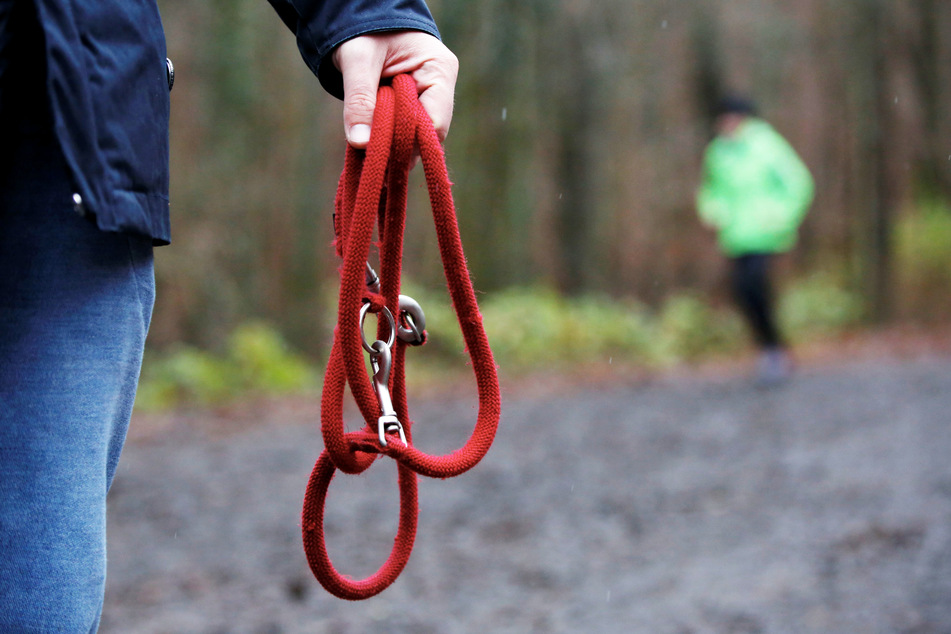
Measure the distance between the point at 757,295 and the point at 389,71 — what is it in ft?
24.7

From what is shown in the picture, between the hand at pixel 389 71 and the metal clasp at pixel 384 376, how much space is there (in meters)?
0.29

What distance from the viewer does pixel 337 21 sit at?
1602 mm

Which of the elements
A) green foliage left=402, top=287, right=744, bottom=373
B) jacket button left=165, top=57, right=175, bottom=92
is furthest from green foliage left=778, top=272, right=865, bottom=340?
jacket button left=165, top=57, right=175, bottom=92

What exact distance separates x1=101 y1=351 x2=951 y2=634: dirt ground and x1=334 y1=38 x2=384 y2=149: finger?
8.29ft

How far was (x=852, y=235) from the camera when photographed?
18.8 m

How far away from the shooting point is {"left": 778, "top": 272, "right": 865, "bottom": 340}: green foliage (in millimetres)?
15938

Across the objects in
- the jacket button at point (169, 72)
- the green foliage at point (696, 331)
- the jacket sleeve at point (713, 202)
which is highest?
the jacket button at point (169, 72)

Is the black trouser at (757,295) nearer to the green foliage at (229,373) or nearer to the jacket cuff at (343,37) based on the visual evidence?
the green foliage at (229,373)

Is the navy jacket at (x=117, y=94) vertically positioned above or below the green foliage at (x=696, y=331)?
above

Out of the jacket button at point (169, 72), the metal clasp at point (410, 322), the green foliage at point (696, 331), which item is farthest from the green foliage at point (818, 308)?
the jacket button at point (169, 72)

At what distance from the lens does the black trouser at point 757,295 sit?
8.60 m

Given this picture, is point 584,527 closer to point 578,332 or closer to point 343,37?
point 343,37

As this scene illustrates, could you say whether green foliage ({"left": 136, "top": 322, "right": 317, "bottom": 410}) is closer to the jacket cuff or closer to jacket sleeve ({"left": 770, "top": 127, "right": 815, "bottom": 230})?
jacket sleeve ({"left": 770, "top": 127, "right": 815, "bottom": 230})

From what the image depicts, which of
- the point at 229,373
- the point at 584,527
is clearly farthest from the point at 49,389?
the point at 229,373
